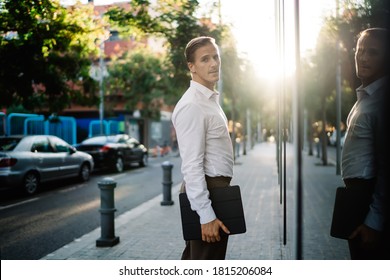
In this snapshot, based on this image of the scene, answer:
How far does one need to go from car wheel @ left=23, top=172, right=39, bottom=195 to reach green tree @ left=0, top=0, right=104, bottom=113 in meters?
1.80

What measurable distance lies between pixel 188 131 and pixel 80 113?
30.5 metres

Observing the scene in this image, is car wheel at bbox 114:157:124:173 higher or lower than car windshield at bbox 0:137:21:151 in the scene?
lower

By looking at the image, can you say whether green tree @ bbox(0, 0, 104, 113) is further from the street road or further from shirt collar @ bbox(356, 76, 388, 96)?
shirt collar @ bbox(356, 76, 388, 96)

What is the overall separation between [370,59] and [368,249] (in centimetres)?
107

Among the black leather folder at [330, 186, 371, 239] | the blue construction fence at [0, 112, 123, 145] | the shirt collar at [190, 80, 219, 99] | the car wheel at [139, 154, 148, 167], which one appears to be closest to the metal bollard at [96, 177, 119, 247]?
the shirt collar at [190, 80, 219, 99]

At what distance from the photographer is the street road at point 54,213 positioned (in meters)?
5.45

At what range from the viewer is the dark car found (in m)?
14.4

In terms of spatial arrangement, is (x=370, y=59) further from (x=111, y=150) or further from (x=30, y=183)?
(x=111, y=150)

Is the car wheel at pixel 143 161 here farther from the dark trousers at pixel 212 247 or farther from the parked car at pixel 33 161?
the dark trousers at pixel 212 247

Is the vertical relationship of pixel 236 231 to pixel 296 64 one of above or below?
below

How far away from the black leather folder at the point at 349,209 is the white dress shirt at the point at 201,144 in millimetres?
666
